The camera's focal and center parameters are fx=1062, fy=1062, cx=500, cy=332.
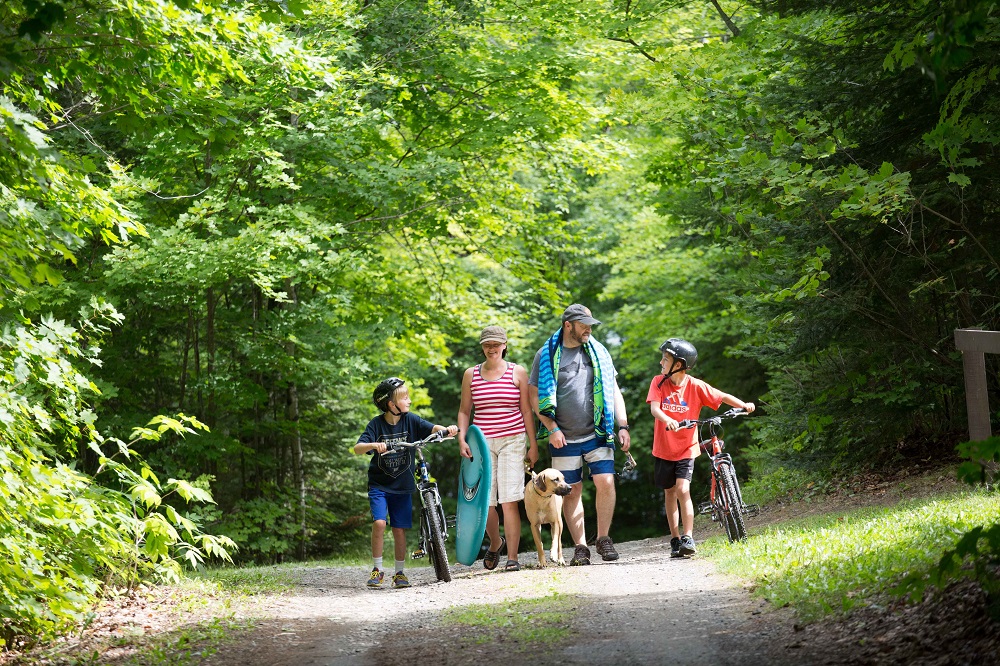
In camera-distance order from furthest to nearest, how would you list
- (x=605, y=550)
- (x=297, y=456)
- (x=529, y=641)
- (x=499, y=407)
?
(x=297, y=456) < (x=605, y=550) < (x=499, y=407) < (x=529, y=641)

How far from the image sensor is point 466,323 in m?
19.1

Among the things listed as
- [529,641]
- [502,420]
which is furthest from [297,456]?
[529,641]

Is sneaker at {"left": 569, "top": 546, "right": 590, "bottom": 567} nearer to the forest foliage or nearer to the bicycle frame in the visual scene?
the bicycle frame

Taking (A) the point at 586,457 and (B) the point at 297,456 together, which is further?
(B) the point at 297,456

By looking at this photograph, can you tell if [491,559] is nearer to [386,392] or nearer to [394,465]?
[394,465]

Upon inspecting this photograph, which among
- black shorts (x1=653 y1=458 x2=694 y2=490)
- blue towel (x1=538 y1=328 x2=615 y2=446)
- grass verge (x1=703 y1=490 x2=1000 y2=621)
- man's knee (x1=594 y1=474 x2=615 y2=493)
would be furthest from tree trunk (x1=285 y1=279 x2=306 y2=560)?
grass verge (x1=703 y1=490 x2=1000 y2=621)

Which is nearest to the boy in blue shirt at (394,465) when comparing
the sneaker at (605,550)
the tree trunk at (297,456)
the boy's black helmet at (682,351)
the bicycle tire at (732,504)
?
the sneaker at (605,550)

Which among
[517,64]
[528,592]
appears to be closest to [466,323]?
[517,64]

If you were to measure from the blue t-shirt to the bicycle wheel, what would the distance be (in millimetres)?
394

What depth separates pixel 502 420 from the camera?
32.9 ft

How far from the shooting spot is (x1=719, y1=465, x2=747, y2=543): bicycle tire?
997 cm

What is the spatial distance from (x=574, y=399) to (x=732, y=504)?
1.80 metres

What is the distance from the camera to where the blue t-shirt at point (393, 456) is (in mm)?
9781

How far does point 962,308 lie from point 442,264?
32.7ft
